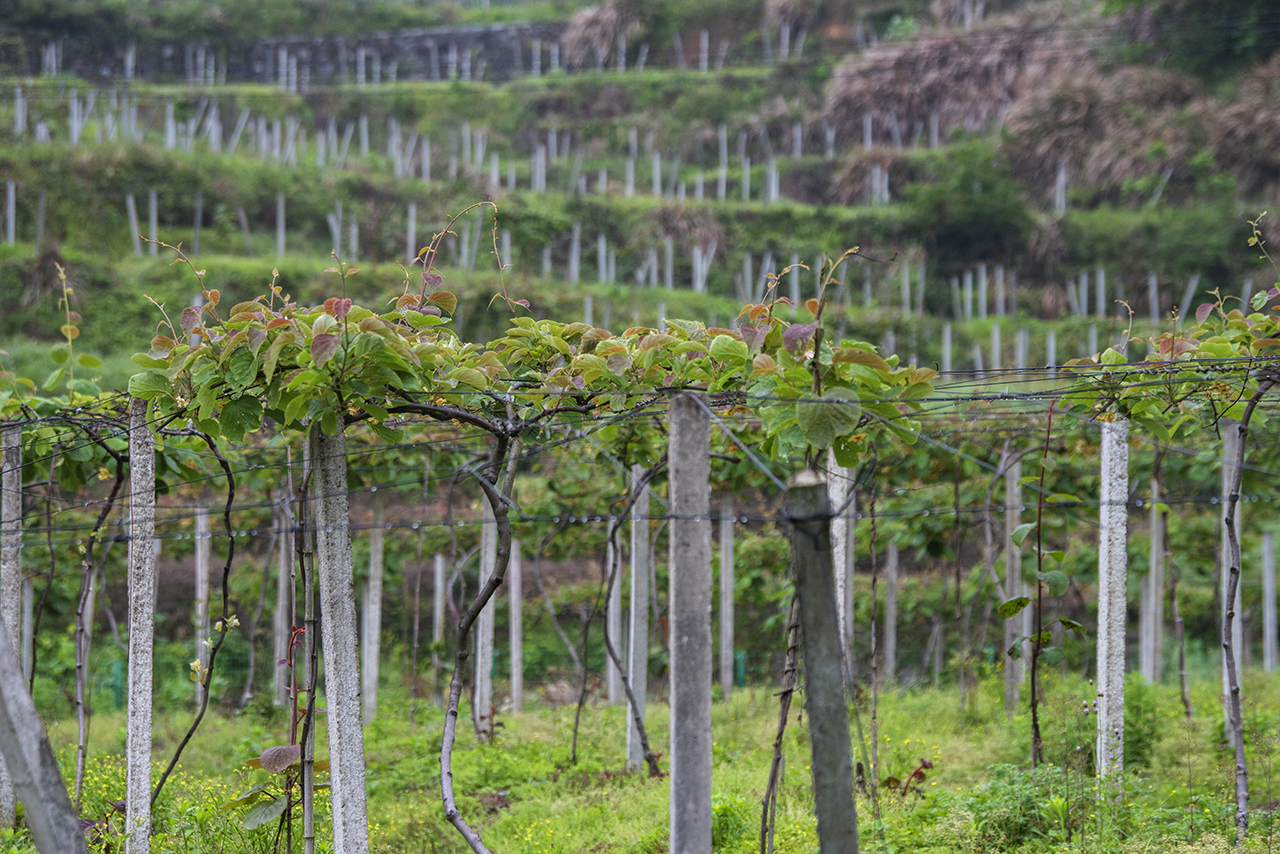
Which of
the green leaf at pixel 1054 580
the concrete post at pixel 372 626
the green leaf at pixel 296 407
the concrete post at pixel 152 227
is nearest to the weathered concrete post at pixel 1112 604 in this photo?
the green leaf at pixel 1054 580

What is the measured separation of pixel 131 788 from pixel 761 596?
8585 millimetres

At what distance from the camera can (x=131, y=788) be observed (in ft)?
12.8

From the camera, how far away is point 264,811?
12.8 ft

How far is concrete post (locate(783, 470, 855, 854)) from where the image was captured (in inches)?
113

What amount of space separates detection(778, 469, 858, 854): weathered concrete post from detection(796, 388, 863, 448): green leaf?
0.28 m

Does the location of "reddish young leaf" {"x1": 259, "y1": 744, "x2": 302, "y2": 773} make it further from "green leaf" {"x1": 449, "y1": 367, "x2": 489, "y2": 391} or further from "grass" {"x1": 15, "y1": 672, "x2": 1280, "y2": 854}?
"green leaf" {"x1": 449, "y1": 367, "x2": 489, "y2": 391}

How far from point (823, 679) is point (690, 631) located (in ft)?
1.43

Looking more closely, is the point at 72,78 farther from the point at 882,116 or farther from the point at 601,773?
the point at 601,773

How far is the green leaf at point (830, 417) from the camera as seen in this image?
10.3 ft

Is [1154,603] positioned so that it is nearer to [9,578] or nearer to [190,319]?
[190,319]

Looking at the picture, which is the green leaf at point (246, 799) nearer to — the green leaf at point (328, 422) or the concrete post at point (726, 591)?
the green leaf at point (328, 422)

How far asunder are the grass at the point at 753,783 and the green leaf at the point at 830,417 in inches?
92.7

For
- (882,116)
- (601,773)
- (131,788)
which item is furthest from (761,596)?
(882,116)

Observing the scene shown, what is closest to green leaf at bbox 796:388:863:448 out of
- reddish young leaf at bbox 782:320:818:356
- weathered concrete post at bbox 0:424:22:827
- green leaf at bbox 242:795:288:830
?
reddish young leaf at bbox 782:320:818:356
